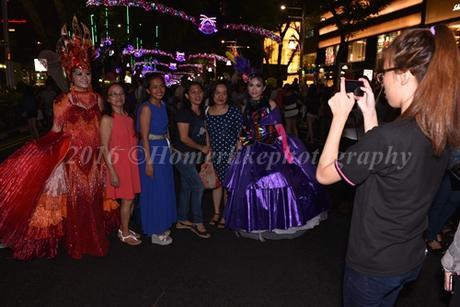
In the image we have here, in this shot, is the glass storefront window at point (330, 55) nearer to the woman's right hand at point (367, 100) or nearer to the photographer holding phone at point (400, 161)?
the woman's right hand at point (367, 100)

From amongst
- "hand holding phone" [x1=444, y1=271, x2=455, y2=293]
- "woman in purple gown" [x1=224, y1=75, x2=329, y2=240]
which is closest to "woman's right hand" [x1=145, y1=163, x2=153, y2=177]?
"woman in purple gown" [x1=224, y1=75, x2=329, y2=240]

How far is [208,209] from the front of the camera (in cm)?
609

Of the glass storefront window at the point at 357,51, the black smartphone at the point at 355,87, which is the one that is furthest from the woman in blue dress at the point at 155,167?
the glass storefront window at the point at 357,51

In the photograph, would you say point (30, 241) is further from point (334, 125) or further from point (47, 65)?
point (334, 125)

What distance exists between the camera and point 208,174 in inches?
198

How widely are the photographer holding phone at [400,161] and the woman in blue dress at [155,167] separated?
9.43 ft

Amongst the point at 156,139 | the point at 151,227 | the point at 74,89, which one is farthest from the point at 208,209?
the point at 74,89

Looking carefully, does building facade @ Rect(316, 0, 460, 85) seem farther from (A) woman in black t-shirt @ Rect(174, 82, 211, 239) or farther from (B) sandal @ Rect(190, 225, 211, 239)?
(B) sandal @ Rect(190, 225, 211, 239)

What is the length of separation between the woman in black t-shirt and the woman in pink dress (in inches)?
22.9

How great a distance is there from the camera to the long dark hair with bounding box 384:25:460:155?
1.60 meters

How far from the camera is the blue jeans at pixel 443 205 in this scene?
4.21 metres

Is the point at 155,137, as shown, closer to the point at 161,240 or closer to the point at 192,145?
the point at 192,145

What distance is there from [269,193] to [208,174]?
908mm

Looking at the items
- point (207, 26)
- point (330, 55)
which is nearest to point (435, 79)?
point (207, 26)
